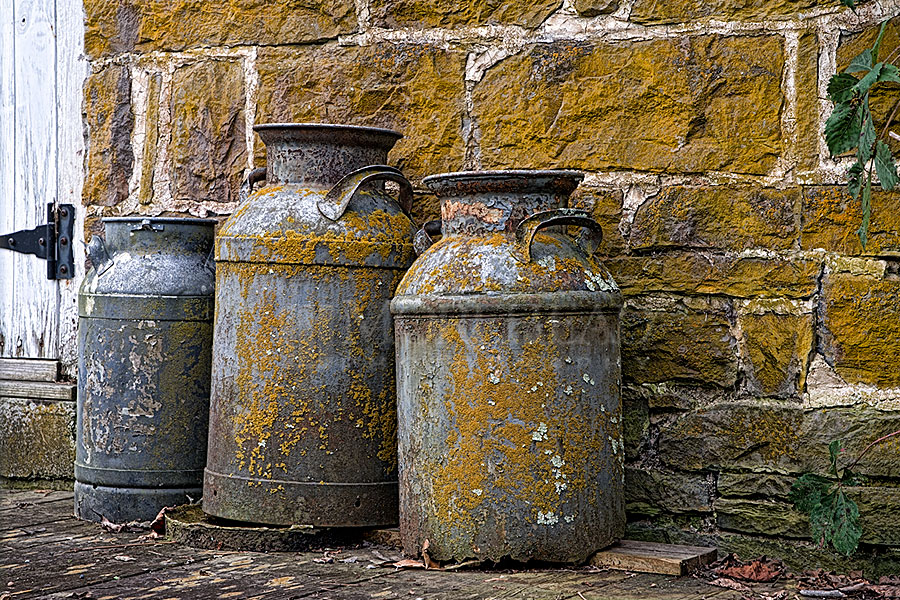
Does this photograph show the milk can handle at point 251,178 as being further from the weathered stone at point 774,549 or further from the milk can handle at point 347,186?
the weathered stone at point 774,549

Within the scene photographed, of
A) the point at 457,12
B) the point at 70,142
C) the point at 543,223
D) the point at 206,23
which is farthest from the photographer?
the point at 70,142

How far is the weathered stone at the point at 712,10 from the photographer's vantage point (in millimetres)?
2943

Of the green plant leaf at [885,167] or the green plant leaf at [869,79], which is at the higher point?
the green plant leaf at [869,79]

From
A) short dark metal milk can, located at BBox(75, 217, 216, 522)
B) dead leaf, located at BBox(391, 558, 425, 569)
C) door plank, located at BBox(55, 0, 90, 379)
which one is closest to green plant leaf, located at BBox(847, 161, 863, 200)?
dead leaf, located at BBox(391, 558, 425, 569)

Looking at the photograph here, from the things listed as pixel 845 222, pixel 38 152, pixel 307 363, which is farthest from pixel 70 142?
pixel 845 222

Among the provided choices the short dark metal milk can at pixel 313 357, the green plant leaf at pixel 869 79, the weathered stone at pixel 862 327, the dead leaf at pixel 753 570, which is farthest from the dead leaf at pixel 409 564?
the green plant leaf at pixel 869 79

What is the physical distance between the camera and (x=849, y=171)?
2.67 meters

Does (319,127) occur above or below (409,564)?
above

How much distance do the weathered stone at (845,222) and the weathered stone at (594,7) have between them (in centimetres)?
76

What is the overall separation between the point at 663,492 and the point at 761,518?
0.27 meters

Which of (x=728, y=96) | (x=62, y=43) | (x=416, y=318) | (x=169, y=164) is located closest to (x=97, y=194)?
(x=169, y=164)

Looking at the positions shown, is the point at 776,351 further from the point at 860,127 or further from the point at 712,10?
the point at 712,10

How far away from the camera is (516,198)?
2848 mm

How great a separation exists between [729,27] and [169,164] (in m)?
1.87
